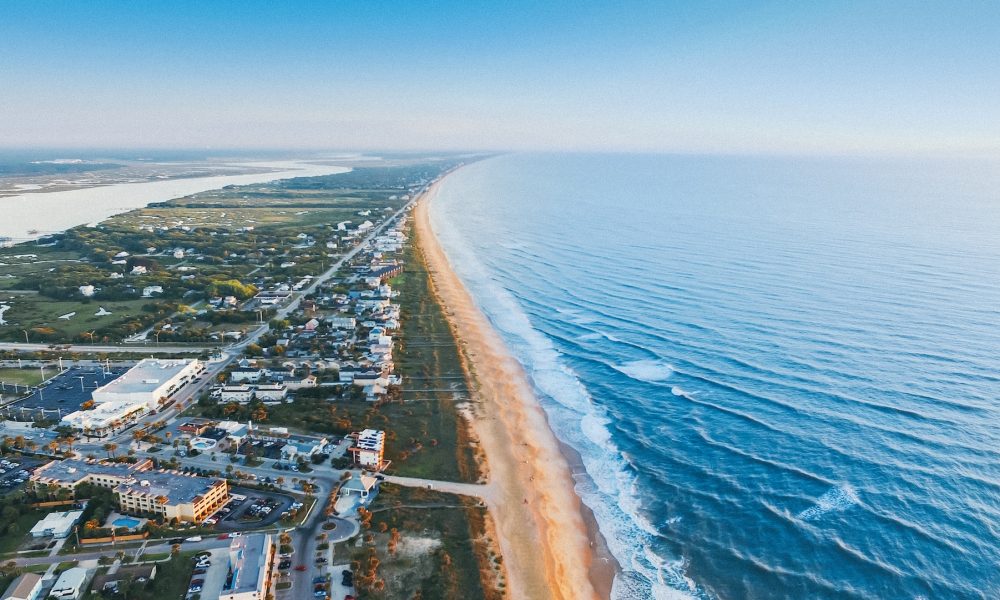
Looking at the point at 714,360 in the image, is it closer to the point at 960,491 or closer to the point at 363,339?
the point at 960,491

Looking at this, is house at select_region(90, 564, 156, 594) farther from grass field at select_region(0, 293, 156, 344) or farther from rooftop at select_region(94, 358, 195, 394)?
grass field at select_region(0, 293, 156, 344)

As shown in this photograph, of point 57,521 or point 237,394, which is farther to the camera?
point 237,394

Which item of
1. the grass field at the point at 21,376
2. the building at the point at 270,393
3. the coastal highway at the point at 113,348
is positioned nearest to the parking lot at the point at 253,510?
the building at the point at 270,393

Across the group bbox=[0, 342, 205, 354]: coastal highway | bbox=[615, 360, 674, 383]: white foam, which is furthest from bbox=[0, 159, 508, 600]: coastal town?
bbox=[615, 360, 674, 383]: white foam

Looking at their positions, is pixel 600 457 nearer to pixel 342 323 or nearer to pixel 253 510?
pixel 253 510

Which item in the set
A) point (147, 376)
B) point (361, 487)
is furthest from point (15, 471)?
point (361, 487)

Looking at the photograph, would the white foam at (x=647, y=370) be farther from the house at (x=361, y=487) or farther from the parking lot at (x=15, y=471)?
the parking lot at (x=15, y=471)
